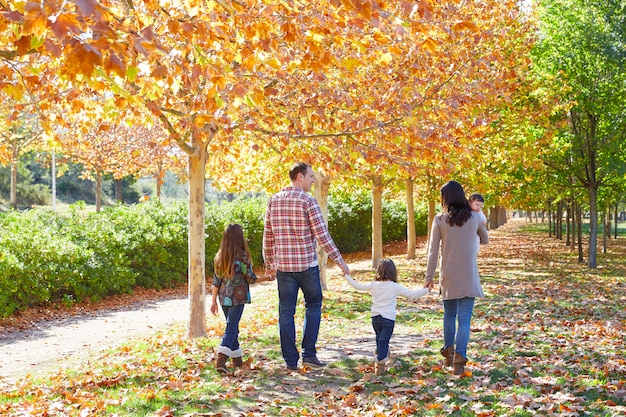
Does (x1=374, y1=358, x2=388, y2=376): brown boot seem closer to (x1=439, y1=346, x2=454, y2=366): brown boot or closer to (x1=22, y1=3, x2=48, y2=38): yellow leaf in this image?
(x1=439, y1=346, x2=454, y2=366): brown boot

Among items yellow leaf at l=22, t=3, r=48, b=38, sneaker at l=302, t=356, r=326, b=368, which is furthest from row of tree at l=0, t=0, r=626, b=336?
sneaker at l=302, t=356, r=326, b=368

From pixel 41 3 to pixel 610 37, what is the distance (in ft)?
59.8

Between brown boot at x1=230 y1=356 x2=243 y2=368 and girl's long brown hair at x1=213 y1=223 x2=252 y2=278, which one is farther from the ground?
girl's long brown hair at x1=213 y1=223 x2=252 y2=278

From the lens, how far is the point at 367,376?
6.60 m

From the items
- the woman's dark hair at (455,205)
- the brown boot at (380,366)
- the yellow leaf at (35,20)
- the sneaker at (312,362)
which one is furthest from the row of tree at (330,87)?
the brown boot at (380,366)

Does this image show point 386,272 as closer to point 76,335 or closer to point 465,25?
point 465,25

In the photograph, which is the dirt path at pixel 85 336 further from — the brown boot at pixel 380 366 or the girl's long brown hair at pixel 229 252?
the girl's long brown hair at pixel 229 252

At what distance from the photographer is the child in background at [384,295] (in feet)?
21.4

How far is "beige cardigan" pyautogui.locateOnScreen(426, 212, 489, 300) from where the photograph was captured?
636cm

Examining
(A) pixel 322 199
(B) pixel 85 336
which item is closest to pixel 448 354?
(B) pixel 85 336

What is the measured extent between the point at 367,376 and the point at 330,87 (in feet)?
16.3

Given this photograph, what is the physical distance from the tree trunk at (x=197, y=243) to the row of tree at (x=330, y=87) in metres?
0.02

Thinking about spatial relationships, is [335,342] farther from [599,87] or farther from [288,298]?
[599,87]

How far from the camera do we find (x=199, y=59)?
5711 millimetres
